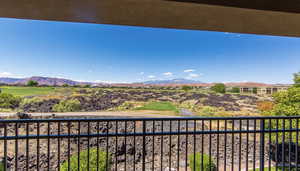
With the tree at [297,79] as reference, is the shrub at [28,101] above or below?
below

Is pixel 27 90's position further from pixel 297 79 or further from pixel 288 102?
pixel 297 79

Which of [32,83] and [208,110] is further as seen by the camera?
[208,110]

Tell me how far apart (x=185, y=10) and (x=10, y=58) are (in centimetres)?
2389

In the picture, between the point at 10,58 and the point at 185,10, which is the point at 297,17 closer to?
the point at 185,10

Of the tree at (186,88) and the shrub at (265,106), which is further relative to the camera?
the tree at (186,88)

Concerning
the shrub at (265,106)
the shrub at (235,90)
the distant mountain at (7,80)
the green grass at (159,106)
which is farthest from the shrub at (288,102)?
the distant mountain at (7,80)

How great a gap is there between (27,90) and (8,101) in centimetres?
198

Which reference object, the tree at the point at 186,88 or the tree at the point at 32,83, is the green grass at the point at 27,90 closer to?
the tree at the point at 32,83

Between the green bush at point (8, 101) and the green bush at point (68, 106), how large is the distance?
3.42m

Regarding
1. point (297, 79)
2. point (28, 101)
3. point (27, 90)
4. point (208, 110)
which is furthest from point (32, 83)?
point (297, 79)

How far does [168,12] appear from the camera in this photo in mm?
1497

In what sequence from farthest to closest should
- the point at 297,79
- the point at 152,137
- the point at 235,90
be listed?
1. the point at 235,90
2. the point at 297,79
3. the point at 152,137

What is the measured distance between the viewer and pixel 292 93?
869 cm

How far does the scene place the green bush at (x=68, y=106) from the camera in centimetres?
1772
